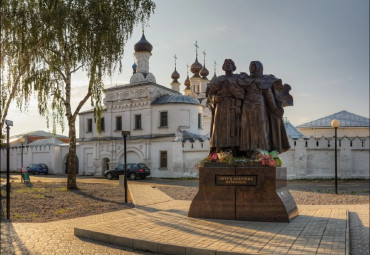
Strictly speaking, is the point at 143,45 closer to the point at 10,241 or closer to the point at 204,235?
the point at 10,241

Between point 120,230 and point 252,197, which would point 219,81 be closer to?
point 252,197

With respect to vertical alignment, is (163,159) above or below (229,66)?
below

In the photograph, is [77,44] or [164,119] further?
[164,119]

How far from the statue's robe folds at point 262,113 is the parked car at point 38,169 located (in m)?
35.4

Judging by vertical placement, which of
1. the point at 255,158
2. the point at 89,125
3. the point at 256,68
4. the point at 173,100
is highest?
the point at 173,100

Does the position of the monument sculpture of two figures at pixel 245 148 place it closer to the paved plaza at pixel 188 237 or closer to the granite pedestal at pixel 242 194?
the granite pedestal at pixel 242 194

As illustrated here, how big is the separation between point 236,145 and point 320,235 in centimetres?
296

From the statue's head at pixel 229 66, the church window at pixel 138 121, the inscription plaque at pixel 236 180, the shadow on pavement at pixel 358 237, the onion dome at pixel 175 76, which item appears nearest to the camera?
the shadow on pavement at pixel 358 237

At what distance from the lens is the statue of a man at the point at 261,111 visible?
8.73 metres

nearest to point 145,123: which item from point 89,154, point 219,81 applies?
point 89,154

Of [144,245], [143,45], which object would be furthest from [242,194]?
[143,45]

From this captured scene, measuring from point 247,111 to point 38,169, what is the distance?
35586 millimetres

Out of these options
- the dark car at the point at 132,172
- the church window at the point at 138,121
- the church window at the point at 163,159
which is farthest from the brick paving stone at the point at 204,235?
the church window at the point at 138,121

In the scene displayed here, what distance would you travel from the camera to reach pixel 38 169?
3994 cm
